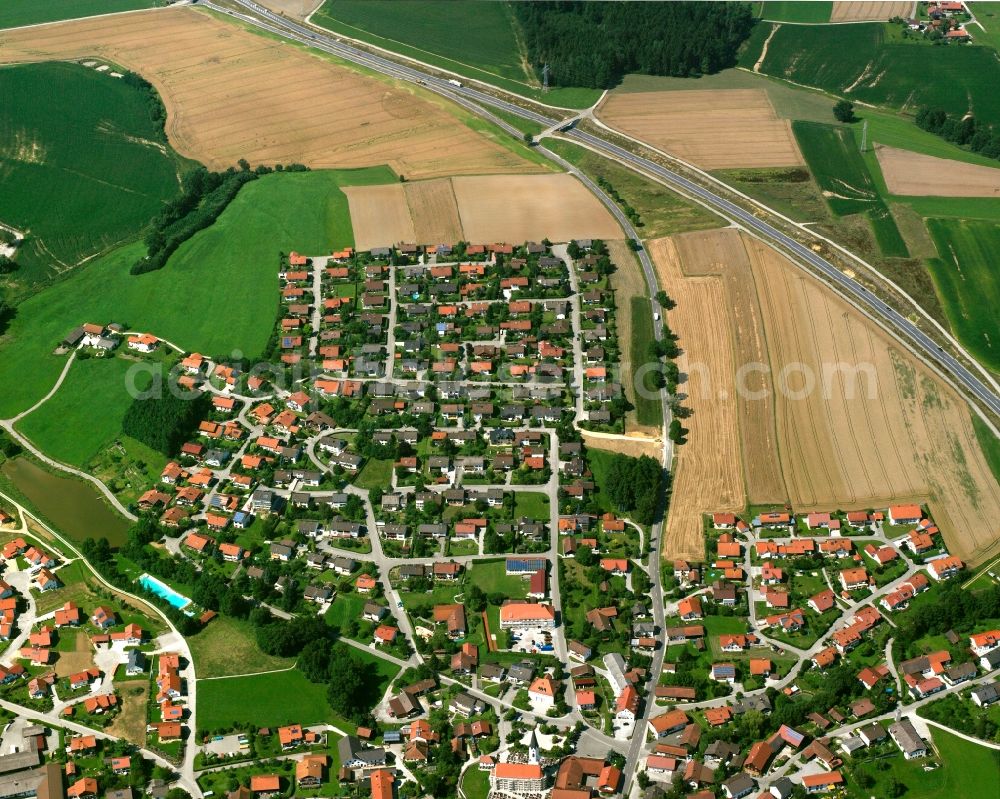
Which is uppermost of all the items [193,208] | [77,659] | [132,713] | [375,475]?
[193,208]

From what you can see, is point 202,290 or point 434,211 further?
point 434,211

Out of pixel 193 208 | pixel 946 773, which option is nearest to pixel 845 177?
pixel 193 208

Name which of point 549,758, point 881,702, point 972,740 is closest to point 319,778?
point 549,758

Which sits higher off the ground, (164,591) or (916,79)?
(916,79)

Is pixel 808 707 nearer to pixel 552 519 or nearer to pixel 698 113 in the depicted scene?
pixel 552 519

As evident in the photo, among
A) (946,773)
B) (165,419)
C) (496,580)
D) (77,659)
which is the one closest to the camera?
(946,773)

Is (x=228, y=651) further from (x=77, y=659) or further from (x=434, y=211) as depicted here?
(x=434, y=211)

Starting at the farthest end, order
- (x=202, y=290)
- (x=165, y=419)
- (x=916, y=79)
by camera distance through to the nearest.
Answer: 1. (x=916, y=79)
2. (x=202, y=290)
3. (x=165, y=419)

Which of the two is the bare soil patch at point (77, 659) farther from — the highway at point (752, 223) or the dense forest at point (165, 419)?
the highway at point (752, 223)
